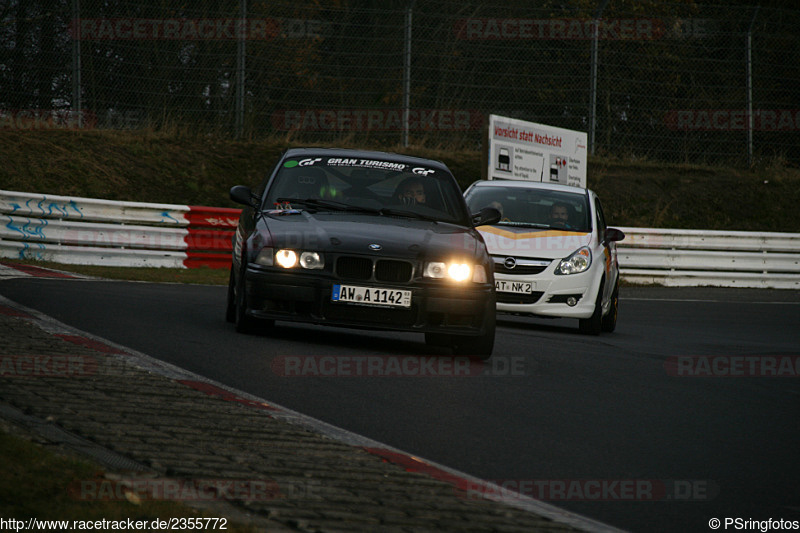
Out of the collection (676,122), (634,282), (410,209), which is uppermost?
(676,122)

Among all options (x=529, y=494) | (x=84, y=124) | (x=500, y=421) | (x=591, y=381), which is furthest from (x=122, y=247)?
(x=529, y=494)

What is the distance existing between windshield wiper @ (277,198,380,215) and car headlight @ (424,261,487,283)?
1136 millimetres

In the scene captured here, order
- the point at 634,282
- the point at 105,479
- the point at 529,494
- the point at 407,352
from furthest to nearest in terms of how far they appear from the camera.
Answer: the point at 634,282 → the point at 407,352 → the point at 529,494 → the point at 105,479

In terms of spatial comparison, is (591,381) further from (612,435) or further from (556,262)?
(556,262)

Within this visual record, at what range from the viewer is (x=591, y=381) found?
888 cm

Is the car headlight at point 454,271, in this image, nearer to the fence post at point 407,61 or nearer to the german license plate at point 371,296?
the german license plate at point 371,296

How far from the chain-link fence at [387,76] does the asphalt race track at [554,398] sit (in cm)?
1023

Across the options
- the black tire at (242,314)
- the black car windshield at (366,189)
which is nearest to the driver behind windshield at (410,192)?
the black car windshield at (366,189)

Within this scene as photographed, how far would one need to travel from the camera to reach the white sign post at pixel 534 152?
72.8ft

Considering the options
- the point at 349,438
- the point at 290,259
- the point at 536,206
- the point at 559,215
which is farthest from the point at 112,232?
the point at 349,438

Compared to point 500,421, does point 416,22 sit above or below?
above

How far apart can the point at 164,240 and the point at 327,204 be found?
9345mm

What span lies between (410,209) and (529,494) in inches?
202

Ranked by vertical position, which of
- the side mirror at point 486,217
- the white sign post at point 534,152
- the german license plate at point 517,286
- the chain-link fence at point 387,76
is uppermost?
the chain-link fence at point 387,76
